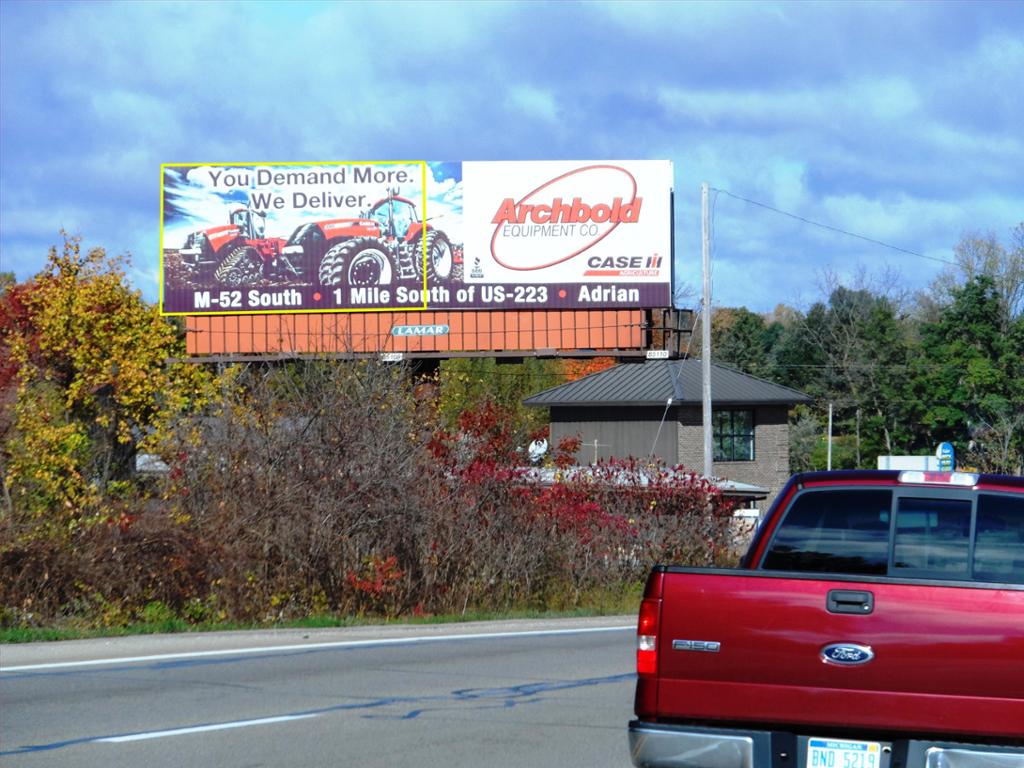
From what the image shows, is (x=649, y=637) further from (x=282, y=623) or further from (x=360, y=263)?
(x=360, y=263)

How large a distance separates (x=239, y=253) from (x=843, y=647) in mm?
43691

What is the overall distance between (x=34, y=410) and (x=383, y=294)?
16711 millimetres

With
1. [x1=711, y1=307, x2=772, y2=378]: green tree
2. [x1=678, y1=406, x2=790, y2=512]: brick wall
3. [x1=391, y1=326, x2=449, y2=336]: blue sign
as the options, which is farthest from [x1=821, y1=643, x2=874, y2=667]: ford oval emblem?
[x1=711, y1=307, x2=772, y2=378]: green tree

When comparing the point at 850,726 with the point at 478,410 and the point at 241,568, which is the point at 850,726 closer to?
the point at 241,568

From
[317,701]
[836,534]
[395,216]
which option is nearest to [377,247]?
[395,216]

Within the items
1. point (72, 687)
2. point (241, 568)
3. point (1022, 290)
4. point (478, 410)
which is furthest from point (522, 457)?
point (1022, 290)

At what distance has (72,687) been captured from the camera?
1223cm

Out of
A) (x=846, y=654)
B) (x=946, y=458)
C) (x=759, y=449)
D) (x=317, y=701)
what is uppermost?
(x=846, y=654)

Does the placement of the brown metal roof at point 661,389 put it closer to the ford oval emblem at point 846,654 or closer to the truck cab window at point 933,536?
the truck cab window at point 933,536

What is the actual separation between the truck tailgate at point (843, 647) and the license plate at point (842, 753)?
0.08 meters

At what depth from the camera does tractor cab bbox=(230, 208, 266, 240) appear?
1879 inches

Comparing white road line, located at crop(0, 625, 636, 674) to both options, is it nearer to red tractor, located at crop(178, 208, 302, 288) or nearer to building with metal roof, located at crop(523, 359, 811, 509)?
red tractor, located at crop(178, 208, 302, 288)

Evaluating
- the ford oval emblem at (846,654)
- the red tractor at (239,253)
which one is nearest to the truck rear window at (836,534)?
the ford oval emblem at (846,654)

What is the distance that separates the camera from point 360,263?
155 ft
